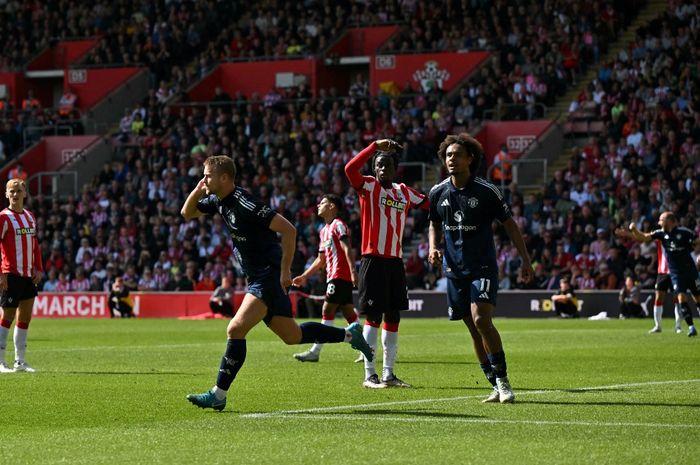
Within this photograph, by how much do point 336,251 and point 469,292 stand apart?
247 inches

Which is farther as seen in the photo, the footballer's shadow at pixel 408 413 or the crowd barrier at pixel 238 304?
the crowd barrier at pixel 238 304

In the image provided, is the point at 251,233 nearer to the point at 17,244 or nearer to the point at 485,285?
the point at 485,285

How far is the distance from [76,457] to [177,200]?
3651 cm

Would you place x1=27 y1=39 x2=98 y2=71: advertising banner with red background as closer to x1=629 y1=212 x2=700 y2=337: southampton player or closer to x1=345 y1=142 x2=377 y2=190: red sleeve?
x1=629 y1=212 x2=700 y2=337: southampton player

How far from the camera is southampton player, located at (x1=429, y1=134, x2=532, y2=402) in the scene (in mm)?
12211

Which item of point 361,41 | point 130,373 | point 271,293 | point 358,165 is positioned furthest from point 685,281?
point 361,41

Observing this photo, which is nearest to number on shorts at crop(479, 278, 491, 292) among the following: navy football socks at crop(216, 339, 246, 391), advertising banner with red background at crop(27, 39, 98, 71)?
navy football socks at crop(216, 339, 246, 391)

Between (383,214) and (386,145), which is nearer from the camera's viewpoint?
(386,145)

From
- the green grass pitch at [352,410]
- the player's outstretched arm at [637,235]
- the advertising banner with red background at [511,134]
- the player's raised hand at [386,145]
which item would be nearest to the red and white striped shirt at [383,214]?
the green grass pitch at [352,410]

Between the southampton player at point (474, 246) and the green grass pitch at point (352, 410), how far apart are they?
64 centimetres

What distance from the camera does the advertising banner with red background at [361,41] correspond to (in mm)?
49875

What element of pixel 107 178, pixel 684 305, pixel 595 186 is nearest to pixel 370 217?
pixel 684 305

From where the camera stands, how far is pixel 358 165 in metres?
13.7

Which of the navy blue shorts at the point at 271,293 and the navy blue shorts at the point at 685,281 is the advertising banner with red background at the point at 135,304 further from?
the navy blue shorts at the point at 271,293
